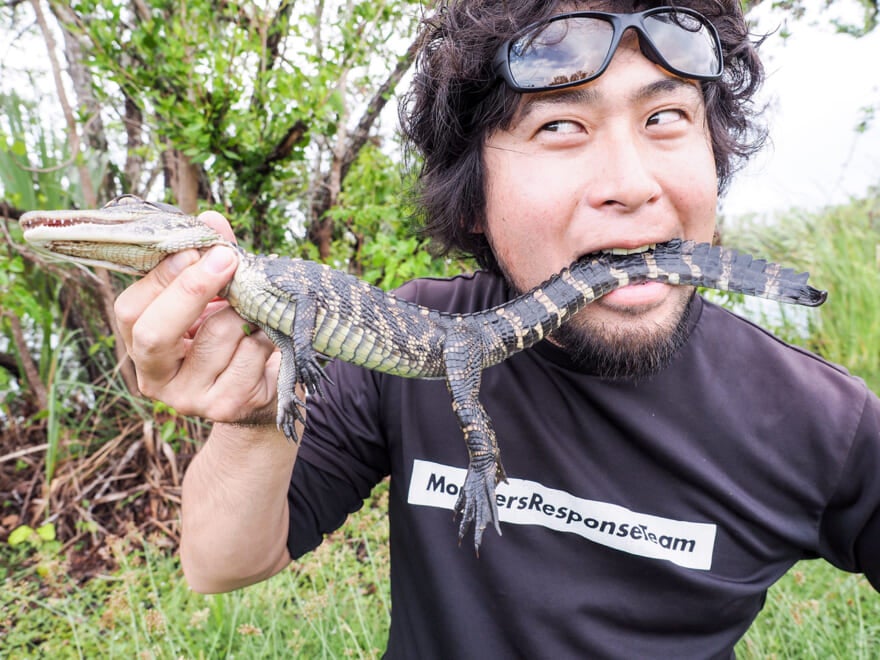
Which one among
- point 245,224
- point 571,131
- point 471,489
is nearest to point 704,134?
point 571,131

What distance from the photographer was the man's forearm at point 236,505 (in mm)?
1834

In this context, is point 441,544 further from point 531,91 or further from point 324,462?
point 531,91

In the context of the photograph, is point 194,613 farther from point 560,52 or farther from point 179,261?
point 560,52

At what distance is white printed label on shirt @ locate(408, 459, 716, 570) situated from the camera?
6.09 ft

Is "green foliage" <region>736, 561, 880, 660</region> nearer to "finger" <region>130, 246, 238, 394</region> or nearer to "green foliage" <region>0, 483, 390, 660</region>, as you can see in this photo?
"green foliage" <region>0, 483, 390, 660</region>

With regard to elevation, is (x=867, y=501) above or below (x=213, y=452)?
above

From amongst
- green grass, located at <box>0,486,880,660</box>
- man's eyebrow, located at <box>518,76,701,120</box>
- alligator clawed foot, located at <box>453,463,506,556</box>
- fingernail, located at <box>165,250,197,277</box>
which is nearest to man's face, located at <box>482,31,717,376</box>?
man's eyebrow, located at <box>518,76,701,120</box>

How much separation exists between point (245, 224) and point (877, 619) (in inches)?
174

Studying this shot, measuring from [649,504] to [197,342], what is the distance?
1524 mm

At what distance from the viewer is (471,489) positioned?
73.8 inches

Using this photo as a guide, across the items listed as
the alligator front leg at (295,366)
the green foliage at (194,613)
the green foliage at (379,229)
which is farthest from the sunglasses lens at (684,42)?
the green foliage at (194,613)

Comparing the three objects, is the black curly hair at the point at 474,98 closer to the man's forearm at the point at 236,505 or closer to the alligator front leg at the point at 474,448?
the alligator front leg at the point at 474,448

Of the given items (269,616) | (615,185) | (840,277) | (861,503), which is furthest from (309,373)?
(840,277)

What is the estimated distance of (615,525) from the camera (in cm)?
187
